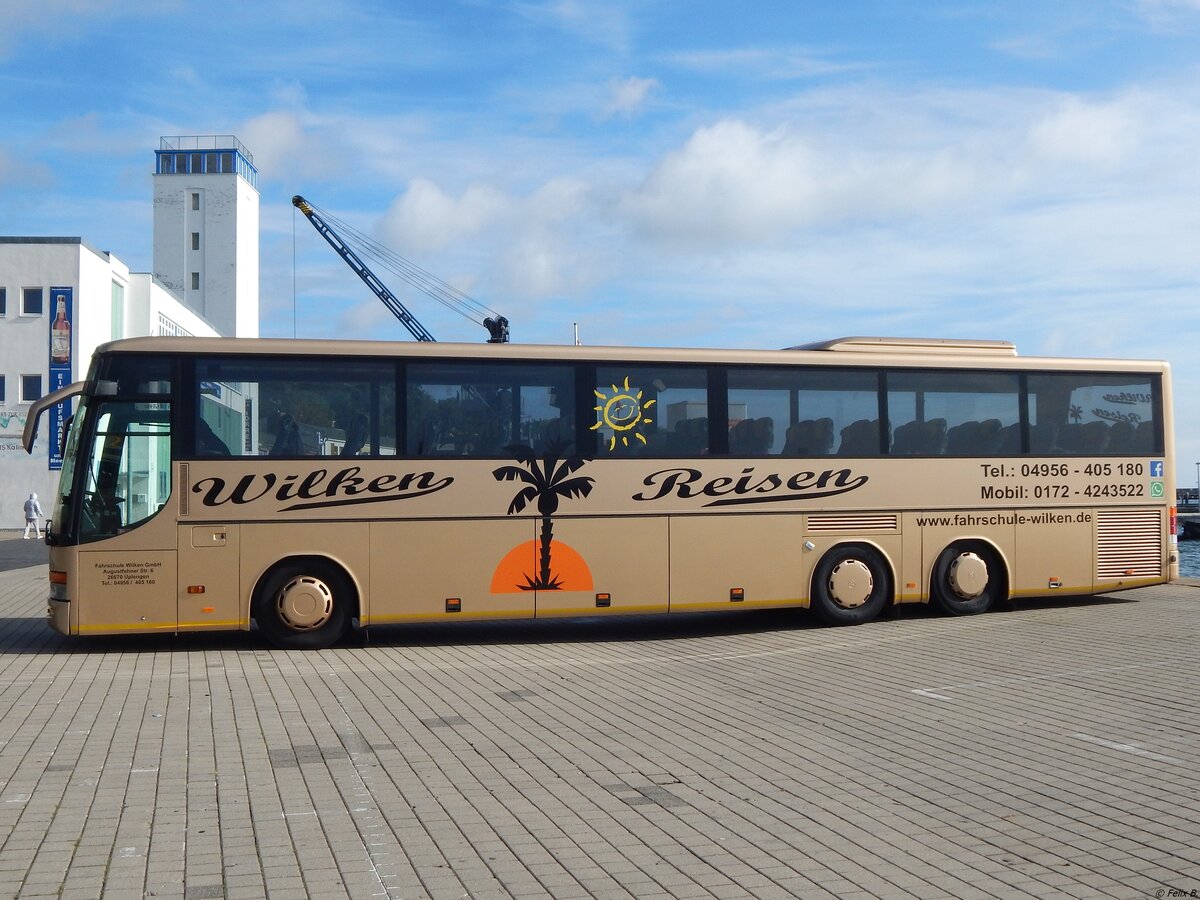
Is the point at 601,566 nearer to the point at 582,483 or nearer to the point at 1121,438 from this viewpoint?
the point at 582,483

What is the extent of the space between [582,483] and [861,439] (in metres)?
3.55

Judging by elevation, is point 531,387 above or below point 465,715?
above

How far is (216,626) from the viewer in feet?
42.9

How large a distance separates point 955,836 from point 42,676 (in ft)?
28.0

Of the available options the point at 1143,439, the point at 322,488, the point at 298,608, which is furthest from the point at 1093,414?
the point at 298,608

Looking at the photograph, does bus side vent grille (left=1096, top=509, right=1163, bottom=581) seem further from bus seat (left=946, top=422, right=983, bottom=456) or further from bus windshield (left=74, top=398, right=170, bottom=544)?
bus windshield (left=74, top=398, right=170, bottom=544)

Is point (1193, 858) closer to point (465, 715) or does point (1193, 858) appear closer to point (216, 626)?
point (465, 715)

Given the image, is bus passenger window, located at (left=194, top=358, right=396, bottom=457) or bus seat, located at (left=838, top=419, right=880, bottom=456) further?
bus seat, located at (left=838, top=419, right=880, bottom=456)

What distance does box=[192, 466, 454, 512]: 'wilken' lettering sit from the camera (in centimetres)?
1315

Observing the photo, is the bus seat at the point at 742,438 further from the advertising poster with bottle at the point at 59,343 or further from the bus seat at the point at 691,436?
the advertising poster with bottle at the point at 59,343

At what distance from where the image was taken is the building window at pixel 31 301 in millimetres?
49562

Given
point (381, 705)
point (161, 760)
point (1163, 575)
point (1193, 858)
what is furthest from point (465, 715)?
point (1163, 575)

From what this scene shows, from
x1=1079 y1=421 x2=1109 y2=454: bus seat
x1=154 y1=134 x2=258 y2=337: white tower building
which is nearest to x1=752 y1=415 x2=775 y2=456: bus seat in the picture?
x1=1079 y1=421 x2=1109 y2=454: bus seat

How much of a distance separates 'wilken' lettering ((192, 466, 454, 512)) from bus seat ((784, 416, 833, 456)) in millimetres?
4060
